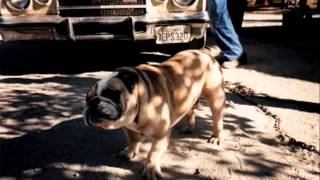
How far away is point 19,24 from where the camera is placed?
247 inches

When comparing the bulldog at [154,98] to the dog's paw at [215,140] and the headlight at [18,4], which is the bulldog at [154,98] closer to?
the dog's paw at [215,140]

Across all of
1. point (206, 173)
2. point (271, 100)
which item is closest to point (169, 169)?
point (206, 173)

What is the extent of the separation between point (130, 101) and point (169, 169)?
3.66 feet

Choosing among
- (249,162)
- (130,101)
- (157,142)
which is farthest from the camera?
(249,162)

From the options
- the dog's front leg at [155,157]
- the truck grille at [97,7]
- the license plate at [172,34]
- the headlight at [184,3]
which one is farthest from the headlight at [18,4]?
the dog's front leg at [155,157]

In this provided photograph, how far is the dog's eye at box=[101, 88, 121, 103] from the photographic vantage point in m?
2.99

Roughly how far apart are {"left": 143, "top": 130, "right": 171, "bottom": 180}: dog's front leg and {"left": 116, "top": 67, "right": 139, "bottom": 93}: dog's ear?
0.59 meters

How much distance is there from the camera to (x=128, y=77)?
3.12 metres

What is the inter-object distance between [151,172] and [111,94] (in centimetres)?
98

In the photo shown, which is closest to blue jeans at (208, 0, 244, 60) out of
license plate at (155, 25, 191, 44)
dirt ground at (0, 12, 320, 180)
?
dirt ground at (0, 12, 320, 180)

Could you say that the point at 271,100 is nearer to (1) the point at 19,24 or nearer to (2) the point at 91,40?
(2) the point at 91,40

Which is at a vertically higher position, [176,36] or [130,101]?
[130,101]

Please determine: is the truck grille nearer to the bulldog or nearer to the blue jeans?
the blue jeans

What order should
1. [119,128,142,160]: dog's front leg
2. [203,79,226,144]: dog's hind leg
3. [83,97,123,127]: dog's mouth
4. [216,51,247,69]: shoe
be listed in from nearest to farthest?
[83,97,123,127]: dog's mouth, [119,128,142,160]: dog's front leg, [203,79,226,144]: dog's hind leg, [216,51,247,69]: shoe
